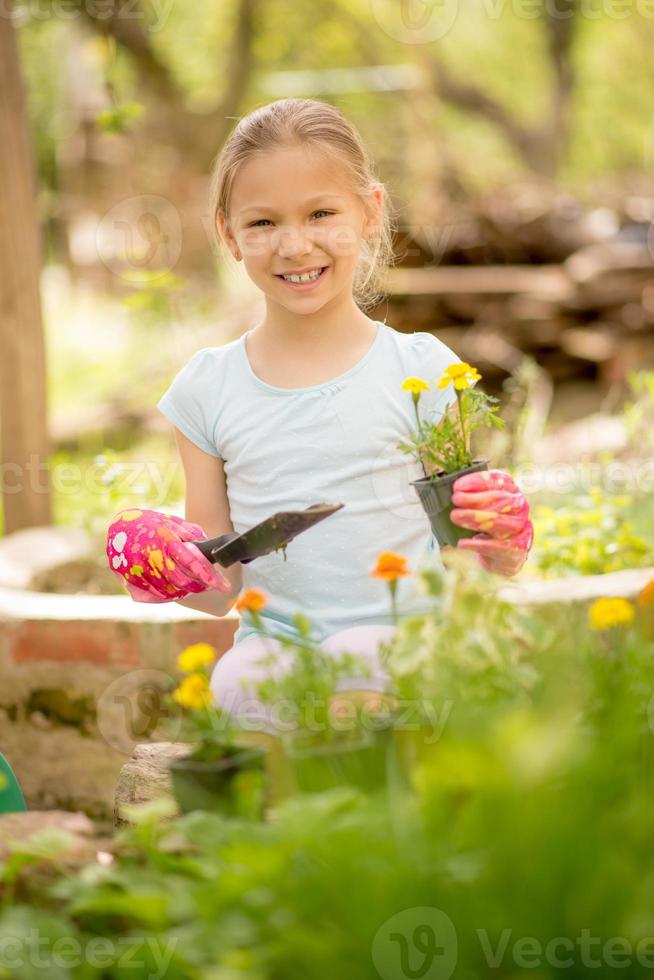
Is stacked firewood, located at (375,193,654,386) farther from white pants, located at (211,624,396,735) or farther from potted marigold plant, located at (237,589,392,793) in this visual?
potted marigold plant, located at (237,589,392,793)

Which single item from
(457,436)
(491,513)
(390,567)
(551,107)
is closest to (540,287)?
(457,436)

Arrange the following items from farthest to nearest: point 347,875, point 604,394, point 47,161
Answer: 1. point 47,161
2. point 604,394
3. point 347,875

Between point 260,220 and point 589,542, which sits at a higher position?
point 260,220

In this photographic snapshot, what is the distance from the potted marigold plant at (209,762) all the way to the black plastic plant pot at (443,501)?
572 millimetres

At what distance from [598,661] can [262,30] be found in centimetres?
1561

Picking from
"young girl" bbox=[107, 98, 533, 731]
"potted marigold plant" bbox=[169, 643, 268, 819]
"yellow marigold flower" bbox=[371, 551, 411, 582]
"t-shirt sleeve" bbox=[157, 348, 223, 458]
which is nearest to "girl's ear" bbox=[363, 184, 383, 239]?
"young girl" bbox=[107, 98, 533, 731]

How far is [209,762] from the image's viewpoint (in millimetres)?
1385

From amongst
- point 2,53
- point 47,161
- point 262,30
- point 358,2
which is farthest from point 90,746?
point 358,2

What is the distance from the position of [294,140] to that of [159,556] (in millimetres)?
820

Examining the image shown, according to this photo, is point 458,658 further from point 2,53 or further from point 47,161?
point 47,161

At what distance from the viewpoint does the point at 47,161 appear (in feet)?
64.6

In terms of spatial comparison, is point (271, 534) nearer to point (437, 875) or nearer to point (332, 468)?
point (332, 468)

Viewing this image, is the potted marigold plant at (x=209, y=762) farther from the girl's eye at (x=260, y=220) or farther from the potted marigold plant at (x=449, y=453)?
the girl's eye at (x=260, y=220)

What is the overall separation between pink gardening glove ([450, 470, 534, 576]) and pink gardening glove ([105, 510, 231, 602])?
1.43ft
